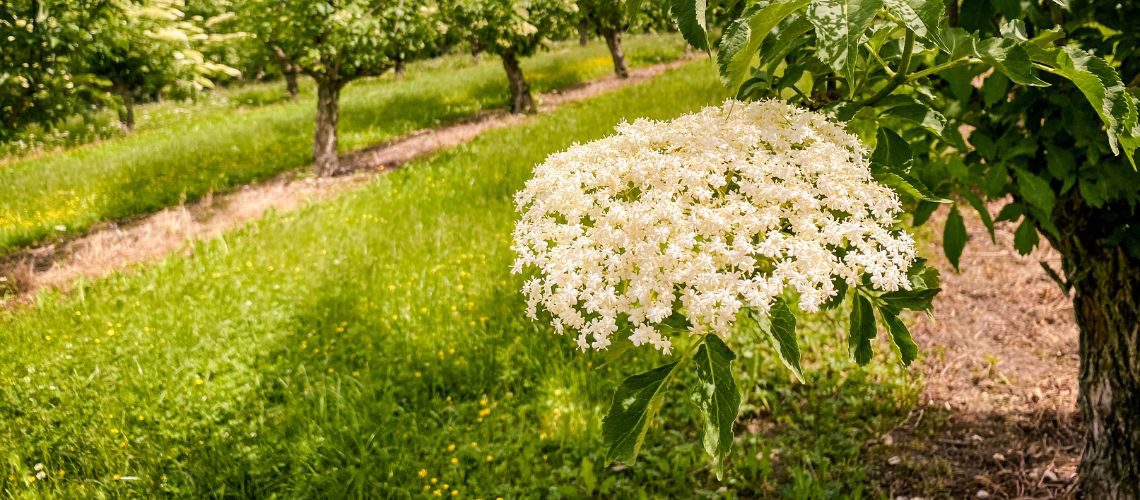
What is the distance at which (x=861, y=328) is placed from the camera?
4.66ft

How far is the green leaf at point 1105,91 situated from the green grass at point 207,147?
505 inches

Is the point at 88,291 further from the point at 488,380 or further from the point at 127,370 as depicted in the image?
the point at 488,380

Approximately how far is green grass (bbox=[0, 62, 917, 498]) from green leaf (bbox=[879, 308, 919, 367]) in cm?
268

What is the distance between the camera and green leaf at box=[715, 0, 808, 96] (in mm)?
1111

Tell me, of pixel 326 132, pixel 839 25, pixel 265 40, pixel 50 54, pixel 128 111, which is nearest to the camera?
pixel 839 25

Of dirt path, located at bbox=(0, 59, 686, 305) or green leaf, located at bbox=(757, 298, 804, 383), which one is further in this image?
dirt path, located at bbox=(0, 59, 686, 305)

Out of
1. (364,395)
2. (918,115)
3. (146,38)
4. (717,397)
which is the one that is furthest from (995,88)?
(146,38)

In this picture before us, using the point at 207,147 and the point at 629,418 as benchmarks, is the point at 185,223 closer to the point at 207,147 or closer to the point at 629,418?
the point at 207,147

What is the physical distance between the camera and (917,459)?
13.6ft

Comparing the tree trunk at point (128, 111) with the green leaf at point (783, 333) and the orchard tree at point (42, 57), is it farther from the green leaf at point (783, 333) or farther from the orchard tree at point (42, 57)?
the green leaf at point (783, 333)

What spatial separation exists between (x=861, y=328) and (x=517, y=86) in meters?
17.2

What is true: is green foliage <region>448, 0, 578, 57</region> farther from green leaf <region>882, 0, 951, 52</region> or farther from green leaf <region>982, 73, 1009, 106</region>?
green leaf <region>882, 0, 951, 52</region>

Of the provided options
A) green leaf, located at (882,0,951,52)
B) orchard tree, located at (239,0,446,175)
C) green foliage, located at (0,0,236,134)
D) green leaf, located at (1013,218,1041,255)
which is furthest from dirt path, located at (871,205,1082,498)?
orchard tree, located at (239,0,446,175)

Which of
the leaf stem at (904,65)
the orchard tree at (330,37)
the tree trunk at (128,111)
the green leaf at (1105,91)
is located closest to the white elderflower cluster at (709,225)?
the leaf stem at (904,65)
